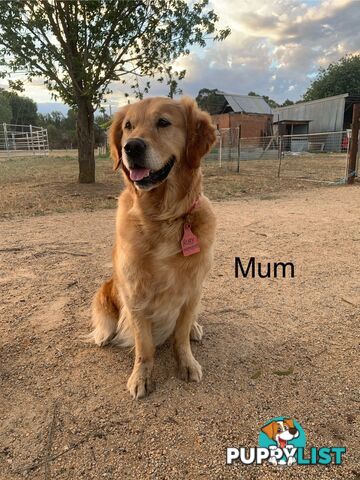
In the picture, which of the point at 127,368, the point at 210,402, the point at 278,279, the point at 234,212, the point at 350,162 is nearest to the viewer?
the point at 210,402

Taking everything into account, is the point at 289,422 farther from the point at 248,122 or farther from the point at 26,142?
the point at 248,122

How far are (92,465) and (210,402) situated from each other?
65 cm

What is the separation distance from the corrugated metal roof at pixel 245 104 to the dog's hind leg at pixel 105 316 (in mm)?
32400

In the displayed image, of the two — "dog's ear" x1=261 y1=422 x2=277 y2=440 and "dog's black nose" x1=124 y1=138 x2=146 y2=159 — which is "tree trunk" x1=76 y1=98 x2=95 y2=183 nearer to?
"dog's black nose" x1=124 y1=138 x2=146 y2=159

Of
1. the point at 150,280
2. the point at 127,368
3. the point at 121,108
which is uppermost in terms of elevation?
the point at 121,108

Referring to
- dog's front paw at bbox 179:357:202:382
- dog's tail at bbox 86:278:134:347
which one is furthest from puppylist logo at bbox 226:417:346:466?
dog's tail at bbox 86:278:134:347

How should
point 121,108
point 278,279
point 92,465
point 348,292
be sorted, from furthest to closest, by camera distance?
point 278,279 < point 348,292 < point 121,108 < point 92,465

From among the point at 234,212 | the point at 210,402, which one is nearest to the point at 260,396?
the point at 210,402

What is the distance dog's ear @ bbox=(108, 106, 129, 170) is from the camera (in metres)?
2.38

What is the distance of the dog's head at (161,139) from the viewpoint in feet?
6.39

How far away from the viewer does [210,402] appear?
1811 mm

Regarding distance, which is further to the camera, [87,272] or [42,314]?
[87,272]

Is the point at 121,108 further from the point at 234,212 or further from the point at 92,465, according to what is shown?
the point at 234,212

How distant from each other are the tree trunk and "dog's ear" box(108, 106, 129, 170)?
6560 millimetres
